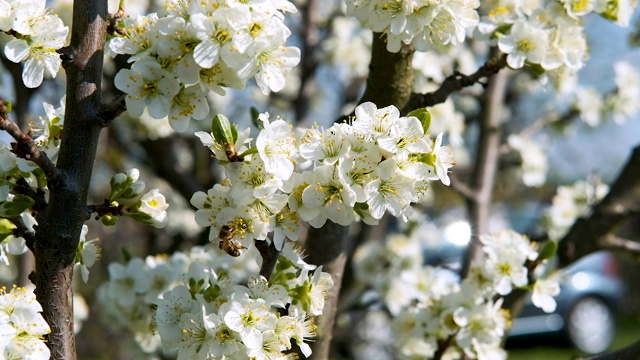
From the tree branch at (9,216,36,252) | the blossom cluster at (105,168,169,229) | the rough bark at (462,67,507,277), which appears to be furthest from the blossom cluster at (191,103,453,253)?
the rough bark at (462,67,507,277)

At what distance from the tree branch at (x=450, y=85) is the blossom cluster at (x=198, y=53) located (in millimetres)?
559

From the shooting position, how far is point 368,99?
210 cm

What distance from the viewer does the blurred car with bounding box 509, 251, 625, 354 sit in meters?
8.99

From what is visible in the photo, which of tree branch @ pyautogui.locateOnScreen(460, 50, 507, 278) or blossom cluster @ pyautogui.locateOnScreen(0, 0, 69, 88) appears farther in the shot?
tree branch @ pyautogui.locateOnScreen(460, 50, 507, 278)

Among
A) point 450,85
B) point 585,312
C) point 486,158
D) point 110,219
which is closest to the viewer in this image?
point 110,219

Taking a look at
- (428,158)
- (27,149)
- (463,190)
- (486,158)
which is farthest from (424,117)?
(486,158)

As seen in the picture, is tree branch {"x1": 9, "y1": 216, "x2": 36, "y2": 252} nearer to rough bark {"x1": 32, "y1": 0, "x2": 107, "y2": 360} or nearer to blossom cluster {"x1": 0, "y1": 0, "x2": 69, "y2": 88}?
rough bark {"x1": 32, "y1": 0, "x2": 107, "y2": 360}

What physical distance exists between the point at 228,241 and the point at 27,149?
16.8 inches

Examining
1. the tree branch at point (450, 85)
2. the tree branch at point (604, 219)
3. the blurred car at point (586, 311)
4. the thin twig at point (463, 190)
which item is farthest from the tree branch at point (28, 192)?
the blurred car at point (586, 311)

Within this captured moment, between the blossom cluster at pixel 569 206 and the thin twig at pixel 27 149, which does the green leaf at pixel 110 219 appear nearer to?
the thin twig at pixel 27 149

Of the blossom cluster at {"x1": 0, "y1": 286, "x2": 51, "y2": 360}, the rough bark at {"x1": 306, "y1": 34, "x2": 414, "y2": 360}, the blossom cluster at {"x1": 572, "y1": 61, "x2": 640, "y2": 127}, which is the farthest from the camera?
the blossom cluster at {"x1": 572, "y1": 61, "x2": 640, "y2": 127}

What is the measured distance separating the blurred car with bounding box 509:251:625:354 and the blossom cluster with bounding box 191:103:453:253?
779 cm

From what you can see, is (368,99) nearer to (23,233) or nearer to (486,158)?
(23,233)

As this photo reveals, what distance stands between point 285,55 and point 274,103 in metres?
4.24
